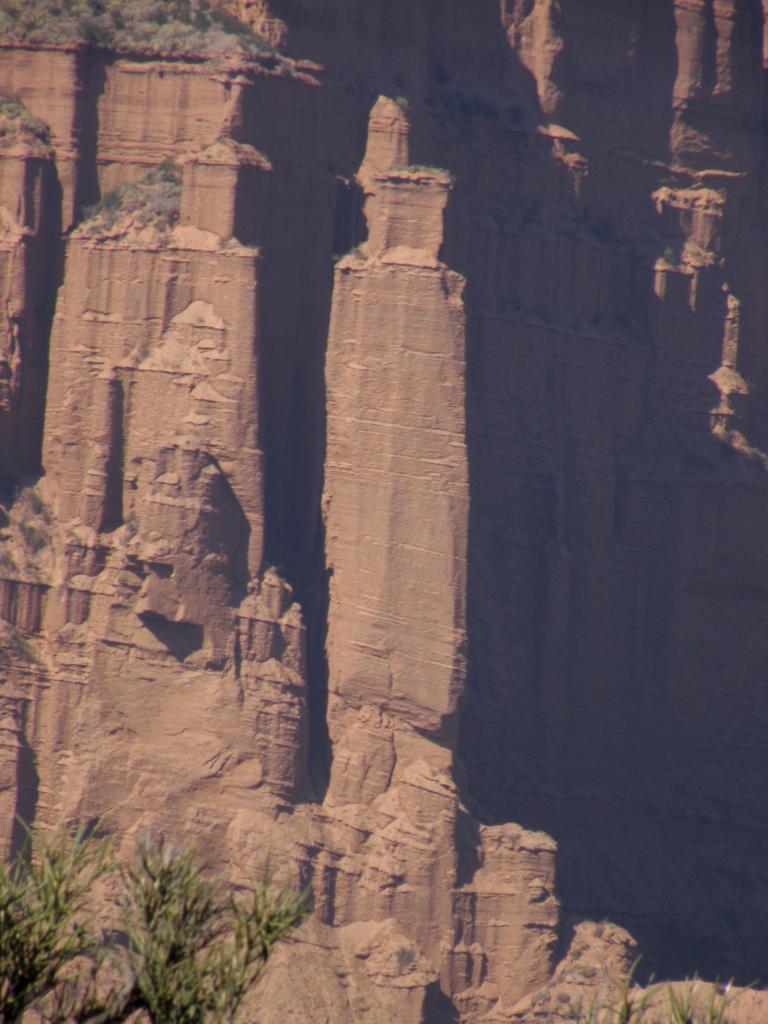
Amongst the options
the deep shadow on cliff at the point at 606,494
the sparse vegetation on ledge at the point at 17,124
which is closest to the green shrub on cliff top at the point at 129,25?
the sparse vegetation on ledge at the point at 17,124

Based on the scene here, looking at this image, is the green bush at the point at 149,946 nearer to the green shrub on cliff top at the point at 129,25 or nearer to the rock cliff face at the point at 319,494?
the rock cliff face at the point at 319,494

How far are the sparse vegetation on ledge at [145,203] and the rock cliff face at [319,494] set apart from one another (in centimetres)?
7

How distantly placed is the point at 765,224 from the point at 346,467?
1439cm

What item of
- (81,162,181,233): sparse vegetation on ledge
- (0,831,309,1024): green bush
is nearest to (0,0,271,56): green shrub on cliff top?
(81,162,181,233): sparse vegetation on ledge

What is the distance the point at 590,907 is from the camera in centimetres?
5341

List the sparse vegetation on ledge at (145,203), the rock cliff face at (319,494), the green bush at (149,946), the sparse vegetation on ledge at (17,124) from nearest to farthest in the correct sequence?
the green bush at (149,946) → the rock cliff face at (319,494) → the sparse vegetation on ledge at (145,203) → the sparse vegetation on ledge at (17,124)

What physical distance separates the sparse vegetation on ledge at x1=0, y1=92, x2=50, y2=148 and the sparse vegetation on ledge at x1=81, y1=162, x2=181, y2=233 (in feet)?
5.31

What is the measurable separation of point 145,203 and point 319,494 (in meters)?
6.05

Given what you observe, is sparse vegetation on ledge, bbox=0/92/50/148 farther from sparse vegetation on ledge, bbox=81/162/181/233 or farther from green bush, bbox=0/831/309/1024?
green bush, bbox=0/831/309/1024

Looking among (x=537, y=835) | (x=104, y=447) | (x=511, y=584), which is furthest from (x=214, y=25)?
(x=537, y=835)

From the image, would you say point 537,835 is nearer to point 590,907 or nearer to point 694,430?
point 590,907

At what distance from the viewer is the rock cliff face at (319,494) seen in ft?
160

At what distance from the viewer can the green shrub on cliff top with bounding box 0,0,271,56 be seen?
164ft

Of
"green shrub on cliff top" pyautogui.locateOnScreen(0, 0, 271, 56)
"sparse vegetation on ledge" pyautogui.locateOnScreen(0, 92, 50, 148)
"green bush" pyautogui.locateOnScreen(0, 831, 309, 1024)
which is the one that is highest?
"green shrub on cliff top" pyautogui.locateOnScreen(0, 0, 271, 56)
